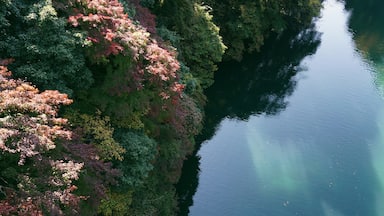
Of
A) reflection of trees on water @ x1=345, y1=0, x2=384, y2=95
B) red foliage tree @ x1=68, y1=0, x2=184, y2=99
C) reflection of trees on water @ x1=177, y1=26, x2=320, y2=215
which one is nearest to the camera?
red foliage tree @ x1=68, y1=0, x2=184, y2=99

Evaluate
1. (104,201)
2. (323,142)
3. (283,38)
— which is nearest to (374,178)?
(323,142)

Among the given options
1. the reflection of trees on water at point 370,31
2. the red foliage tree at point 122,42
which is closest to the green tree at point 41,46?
the red foliage tree at point 122,42

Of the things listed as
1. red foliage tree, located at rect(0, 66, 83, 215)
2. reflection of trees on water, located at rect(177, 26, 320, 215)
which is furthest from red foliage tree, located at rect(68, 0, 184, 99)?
reflection of trees on water, located at rect(177, 26, 320, 215)

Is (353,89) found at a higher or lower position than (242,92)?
higher

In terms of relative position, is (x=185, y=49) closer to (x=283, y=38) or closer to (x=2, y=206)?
(x=2, y=206)

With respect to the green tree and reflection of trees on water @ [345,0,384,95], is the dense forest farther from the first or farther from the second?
reflection of trees on water @ [345,0,384,95]
